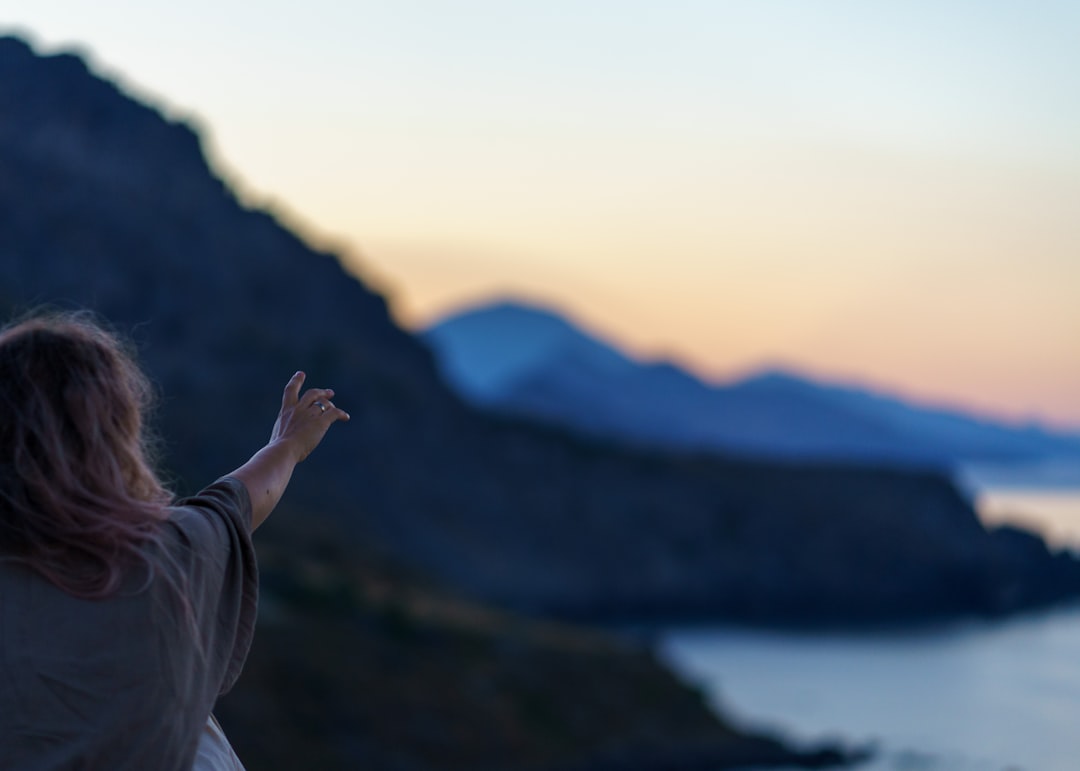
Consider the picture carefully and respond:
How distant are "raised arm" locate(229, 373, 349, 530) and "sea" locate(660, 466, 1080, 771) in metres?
15.6

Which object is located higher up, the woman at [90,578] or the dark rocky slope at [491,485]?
the dark rocky slope at [491,485]

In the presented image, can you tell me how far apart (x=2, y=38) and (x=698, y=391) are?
469ft

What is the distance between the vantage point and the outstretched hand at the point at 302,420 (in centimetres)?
218

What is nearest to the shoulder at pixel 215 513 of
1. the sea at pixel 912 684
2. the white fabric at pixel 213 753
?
the white fabric at pixel 213 753

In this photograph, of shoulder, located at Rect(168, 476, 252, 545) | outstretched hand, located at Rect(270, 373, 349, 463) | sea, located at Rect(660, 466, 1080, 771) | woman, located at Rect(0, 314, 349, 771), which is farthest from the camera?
sea, located at Rect(660, 466, 1080, 771)

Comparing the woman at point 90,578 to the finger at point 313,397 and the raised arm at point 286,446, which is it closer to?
the raised arm at point 286,446

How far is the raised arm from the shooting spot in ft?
6.73

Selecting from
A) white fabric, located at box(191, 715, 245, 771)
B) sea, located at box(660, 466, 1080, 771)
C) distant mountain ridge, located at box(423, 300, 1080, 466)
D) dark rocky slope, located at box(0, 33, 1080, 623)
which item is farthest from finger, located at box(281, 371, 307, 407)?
distant mountain ridge, located at box(423, 300, 1080, 466)

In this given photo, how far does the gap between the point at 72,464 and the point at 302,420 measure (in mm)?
496

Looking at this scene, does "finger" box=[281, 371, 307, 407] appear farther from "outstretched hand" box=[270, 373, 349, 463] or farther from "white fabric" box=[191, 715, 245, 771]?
"white fabric" box=[191, 715, 245, 771]

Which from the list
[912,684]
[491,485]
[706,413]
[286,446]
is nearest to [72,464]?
[286,446]

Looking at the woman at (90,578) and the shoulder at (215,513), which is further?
the shoulder at (215,513)

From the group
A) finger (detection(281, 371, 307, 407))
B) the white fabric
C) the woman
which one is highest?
finger (detection(281, 371, 307, 407))

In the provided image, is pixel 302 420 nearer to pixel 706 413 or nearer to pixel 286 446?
pixel 286 446
